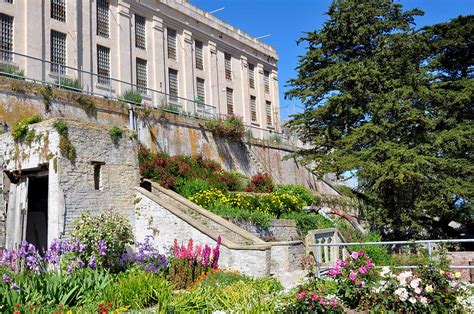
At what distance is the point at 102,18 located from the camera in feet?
85.4

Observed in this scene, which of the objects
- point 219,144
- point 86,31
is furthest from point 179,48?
point 219,144

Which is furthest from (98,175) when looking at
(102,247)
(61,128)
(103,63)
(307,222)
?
(103,63)

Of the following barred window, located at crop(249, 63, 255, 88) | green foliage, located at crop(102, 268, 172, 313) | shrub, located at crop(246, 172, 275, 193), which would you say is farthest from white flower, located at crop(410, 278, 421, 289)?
barred window, located at crop(249, 63, 255, 88)

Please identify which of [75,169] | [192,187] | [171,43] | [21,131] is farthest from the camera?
[171,43]

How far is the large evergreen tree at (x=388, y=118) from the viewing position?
1981cm

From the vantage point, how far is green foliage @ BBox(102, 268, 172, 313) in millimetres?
8279

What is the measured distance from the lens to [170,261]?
39.3ft

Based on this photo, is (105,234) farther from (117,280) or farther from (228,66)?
(228,66)

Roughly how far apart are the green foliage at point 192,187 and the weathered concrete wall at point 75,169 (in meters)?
3.06

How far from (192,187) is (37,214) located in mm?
5506

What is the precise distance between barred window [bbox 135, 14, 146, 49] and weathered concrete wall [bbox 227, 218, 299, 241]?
1560cm

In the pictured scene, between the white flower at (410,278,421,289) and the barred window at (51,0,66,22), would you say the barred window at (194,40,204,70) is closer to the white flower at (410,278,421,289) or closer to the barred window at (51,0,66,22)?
the barred window at (51,0,66,22)

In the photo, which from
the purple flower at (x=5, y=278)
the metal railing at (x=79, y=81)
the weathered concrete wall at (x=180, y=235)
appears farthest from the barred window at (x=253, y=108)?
the purple flower at (x=5, y=278)

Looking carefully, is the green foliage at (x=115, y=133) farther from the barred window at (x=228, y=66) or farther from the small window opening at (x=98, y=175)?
the barred window at (x=228, y=66)
